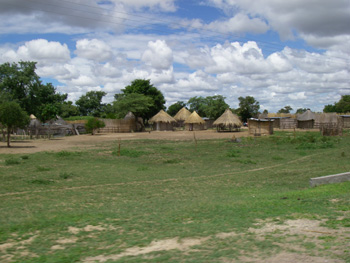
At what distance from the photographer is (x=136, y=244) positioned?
242 inches

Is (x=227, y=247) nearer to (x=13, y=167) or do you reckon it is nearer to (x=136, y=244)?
(x=136, y=244)

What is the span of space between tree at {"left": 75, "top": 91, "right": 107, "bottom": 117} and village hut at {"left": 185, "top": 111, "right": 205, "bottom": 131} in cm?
3091

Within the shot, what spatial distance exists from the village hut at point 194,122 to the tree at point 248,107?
730 inches

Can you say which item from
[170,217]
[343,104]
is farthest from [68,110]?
[170,217]

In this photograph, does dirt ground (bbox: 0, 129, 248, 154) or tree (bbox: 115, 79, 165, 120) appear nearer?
dirt ground (bbox: 0, 129, 248, 154)

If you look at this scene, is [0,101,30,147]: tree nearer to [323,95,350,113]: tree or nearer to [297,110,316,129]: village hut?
[297,110,316,129]: village hut

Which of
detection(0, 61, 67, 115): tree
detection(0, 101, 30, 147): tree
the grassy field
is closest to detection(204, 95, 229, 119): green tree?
detection(0, 61, 67, 115): tree

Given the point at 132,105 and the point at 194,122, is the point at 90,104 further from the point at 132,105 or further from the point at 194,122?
the point at 194,122

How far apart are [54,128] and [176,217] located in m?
42.1

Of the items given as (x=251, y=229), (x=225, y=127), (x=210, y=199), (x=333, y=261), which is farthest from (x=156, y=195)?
(x=225, y=127)

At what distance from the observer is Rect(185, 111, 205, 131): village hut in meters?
67.1

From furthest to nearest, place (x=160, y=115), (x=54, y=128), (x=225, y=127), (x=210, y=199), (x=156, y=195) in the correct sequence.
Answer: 1. (x=160, y=115)
2. (x=225, y=127)
3. (x=54, y=128)
4. (x=156, y=195)
5. (x=210, y=199)

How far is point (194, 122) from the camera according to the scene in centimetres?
6675

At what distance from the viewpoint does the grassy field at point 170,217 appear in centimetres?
564
